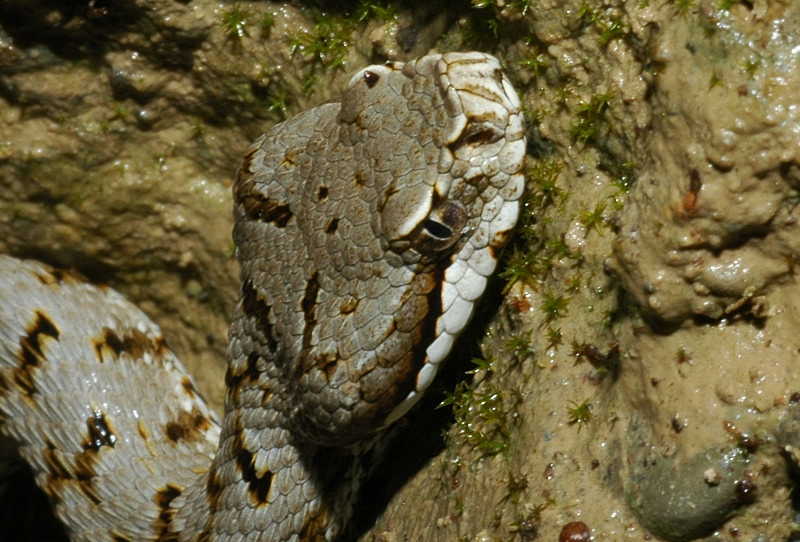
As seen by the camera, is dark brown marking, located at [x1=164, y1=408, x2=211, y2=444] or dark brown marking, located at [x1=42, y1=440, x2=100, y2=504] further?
dark brown marking, located at [x1=164, y1=408, x2=211, y2=444]

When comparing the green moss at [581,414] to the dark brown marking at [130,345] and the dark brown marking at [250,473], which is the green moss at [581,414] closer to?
the dark brown marking at [250,473]

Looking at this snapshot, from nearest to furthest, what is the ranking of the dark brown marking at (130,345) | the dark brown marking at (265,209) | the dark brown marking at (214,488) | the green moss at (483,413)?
the green moss at (483,413), the dark brown marking at (265,209), the dark brown marking at (214,488), the dark brown marking at (130,345)

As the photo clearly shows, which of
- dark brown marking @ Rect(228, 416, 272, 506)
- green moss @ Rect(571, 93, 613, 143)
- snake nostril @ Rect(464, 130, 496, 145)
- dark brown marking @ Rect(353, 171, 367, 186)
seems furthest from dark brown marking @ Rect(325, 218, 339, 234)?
dark brown marking @ Rect(228, 416, 272, 506)

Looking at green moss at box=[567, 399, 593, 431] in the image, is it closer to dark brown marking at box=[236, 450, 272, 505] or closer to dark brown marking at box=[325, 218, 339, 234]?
dark brown marking at box=[325, 218, 339, 234]

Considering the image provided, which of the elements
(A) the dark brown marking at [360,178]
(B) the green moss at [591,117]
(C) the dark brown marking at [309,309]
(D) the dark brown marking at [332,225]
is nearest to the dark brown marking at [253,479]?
(C) the dark brown marking at [309,309]

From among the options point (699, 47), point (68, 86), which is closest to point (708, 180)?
point (699, 47)

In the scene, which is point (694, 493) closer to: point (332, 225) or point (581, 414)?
point (581, 414)
